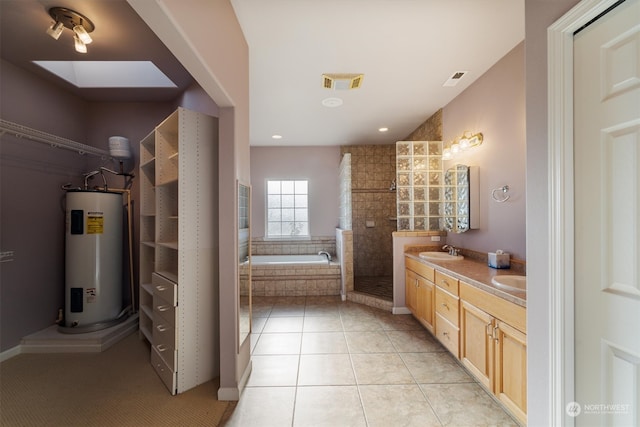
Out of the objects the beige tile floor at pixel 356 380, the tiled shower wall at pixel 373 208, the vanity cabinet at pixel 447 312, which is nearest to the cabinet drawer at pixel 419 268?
the vanity cabinet at pixel 447 312

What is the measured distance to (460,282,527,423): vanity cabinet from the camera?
138 centimetres

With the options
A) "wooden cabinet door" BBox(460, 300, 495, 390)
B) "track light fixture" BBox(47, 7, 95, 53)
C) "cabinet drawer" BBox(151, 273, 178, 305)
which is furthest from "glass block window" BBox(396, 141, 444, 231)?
"track light fixture" BBox(47, 7, 95, 53)

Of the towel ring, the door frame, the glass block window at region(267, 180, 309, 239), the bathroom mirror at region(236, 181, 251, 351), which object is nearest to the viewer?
the door frame

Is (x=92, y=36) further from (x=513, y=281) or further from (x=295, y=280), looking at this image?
(x=513, y=281)

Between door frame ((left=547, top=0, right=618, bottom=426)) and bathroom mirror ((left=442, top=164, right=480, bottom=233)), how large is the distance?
5.55ft

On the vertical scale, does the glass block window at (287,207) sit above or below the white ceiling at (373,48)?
below

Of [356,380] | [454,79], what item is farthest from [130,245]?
[454,79]

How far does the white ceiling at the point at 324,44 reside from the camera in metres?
1.61

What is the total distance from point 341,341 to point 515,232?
189cm

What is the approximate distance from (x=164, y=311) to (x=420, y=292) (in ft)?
8.05

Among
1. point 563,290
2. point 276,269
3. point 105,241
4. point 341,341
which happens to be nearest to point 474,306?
point 563,290

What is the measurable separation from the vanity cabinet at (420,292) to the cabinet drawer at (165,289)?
89.1 inches

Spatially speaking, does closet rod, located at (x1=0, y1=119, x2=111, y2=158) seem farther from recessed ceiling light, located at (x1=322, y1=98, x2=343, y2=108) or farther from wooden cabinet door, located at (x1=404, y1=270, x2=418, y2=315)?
wooden cabinet door, located at (x1=404, y1=270, x2=418, y2=315)

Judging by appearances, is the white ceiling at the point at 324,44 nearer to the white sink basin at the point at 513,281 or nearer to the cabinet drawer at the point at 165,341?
the white sink basin at the point at 513,281
